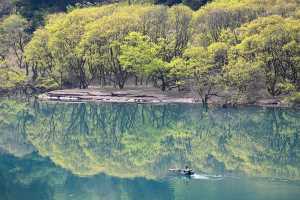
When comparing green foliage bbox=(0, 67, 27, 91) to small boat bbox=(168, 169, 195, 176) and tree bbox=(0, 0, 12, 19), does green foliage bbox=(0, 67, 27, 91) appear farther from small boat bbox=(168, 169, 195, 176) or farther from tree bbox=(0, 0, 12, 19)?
small boat bbox=(168, 169, 195, 176)

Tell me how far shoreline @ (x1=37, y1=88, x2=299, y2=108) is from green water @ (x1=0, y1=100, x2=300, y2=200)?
8.28 ft

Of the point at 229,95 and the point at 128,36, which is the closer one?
the point at 229,95

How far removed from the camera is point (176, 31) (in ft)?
236

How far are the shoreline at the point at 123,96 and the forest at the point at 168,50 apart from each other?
1.33 metres

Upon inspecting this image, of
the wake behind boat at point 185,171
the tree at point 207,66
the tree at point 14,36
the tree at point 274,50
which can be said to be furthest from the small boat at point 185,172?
the tree at point 14,36

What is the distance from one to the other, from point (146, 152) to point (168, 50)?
28.9 m

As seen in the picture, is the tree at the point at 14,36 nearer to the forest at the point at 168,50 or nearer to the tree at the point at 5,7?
the forest at the point at 168,50

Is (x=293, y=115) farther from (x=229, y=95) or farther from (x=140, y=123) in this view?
(x=140, y=123)

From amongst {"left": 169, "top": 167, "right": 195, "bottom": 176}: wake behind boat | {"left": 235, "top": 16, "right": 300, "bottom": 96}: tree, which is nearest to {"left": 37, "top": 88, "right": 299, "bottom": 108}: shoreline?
{"left": 235, "top": 16, "right": 300, "bottom": 96}: tree

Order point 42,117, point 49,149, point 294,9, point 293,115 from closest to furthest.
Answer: point 49,149 → point 293,115 → point 42,117 → point 294,9

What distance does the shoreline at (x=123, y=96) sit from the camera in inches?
2667

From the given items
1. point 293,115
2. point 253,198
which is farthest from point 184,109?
point 253,198

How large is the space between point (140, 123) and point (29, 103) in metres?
18.9

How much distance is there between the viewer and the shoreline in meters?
67.8
